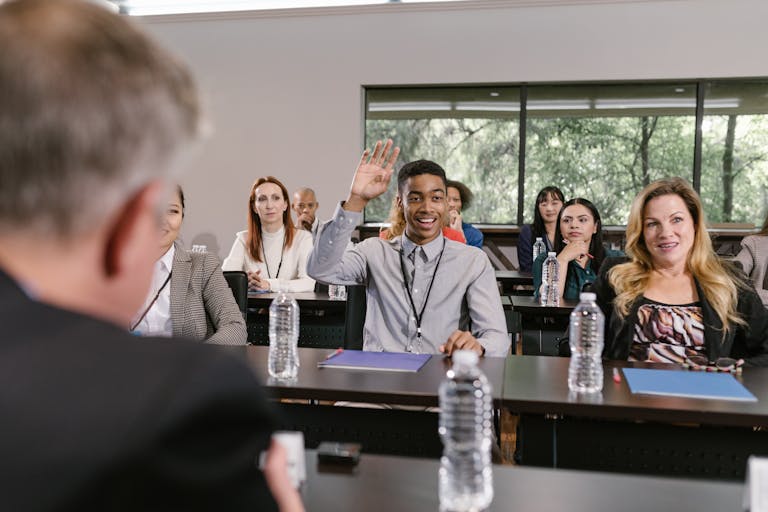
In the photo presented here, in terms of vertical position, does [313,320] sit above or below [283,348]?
below

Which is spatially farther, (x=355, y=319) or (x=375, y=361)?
(x=355, y=319)

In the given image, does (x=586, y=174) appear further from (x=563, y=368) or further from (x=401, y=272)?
(x=563, y=368)

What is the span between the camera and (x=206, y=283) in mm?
2779

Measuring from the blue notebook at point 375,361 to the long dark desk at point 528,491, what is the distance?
74cm

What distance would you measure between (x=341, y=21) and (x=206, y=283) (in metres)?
5.49

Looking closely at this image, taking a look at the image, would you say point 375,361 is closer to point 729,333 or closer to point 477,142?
point 729,333

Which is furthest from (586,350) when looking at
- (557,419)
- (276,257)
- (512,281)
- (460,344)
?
(512,281)

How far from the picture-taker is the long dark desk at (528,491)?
117 cm

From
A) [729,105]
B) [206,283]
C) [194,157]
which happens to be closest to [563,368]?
[206,283]

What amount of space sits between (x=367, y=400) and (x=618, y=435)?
0.73m

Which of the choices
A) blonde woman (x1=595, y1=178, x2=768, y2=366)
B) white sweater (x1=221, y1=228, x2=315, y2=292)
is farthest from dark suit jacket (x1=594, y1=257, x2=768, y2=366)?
white sweater (x1=221, y1=228, x2=315, y2=292)

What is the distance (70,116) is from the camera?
508 mm

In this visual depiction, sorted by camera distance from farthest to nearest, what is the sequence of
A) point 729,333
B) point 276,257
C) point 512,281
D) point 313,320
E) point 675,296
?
1. point 512,281
2. point 276,257
3. point 313,320
4. point 675,296
5. point 729,333

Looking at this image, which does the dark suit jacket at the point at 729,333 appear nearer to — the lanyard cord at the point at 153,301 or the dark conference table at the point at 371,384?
the dark conference table at the point at 371,384
